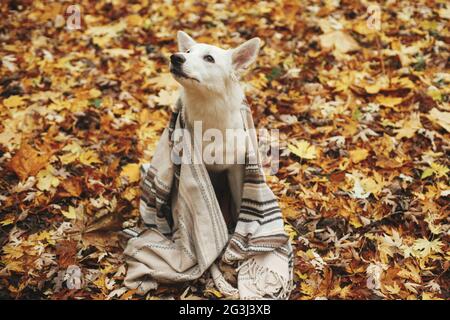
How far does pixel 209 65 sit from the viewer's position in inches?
101

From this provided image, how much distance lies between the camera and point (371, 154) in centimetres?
393

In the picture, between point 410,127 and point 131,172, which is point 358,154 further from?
point 131,172

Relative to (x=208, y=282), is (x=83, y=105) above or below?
above

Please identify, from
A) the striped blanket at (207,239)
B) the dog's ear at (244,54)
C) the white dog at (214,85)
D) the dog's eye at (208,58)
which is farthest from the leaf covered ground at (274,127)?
the dog's eye at (208,58)

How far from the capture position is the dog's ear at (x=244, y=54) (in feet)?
8.68

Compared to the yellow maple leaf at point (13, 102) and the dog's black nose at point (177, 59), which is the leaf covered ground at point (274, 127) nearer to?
the yellow maple leaf at point (13, 102)

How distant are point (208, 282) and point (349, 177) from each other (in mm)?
1521

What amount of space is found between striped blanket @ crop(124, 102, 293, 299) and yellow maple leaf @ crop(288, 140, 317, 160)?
3.13 ft

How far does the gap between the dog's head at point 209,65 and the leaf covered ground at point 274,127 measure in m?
1.32

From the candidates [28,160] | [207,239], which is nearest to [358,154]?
[207,239]

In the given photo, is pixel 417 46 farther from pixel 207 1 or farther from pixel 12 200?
pixel 12 200

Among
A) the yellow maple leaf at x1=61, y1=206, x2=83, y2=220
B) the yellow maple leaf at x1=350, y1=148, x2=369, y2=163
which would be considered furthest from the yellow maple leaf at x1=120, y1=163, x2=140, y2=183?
the yellow maple leaf at x1=350, y1=148, x2=369, y2=163

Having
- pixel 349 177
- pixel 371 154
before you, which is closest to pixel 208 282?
pixel 349 177
